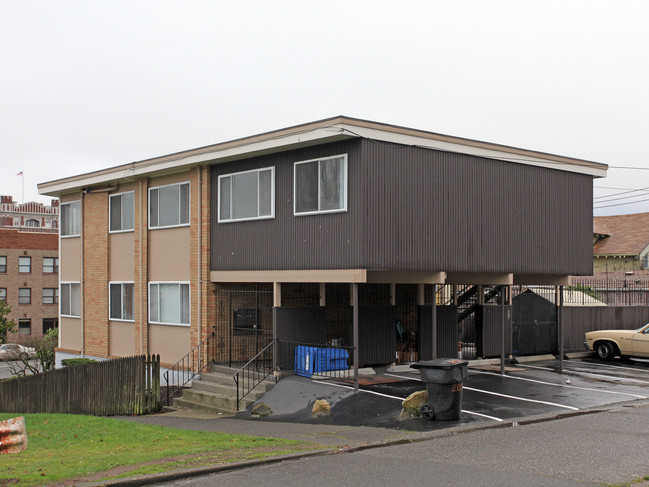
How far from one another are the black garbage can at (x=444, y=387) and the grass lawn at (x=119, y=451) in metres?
3.00

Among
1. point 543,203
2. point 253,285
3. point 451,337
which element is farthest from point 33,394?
point 543,203

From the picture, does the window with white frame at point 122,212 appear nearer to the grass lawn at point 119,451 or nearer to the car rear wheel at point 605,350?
the grass lawn at point 119,451

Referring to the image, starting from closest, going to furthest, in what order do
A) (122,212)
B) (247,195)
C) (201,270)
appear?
(247,195) < (201,270) < (122,212)

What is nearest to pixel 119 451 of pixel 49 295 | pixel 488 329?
pixel 488 329

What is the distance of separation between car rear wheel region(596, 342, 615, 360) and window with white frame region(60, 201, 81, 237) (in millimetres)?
18620

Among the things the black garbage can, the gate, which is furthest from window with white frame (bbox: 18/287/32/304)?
the black garbage can

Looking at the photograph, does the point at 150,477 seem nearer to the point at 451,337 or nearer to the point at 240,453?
the point at 240,453

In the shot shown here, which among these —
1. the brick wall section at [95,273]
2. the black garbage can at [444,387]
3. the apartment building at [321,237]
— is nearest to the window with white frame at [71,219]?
the brick wall section at [95,273]

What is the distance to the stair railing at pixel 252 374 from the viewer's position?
57.6ft

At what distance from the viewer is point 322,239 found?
17.1 m

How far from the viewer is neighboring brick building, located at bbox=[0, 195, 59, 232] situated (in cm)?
9494

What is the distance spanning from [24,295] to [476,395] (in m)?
51.3

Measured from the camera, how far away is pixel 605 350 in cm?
2430

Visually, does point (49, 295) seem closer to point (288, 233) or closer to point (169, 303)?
point (169, 303)
